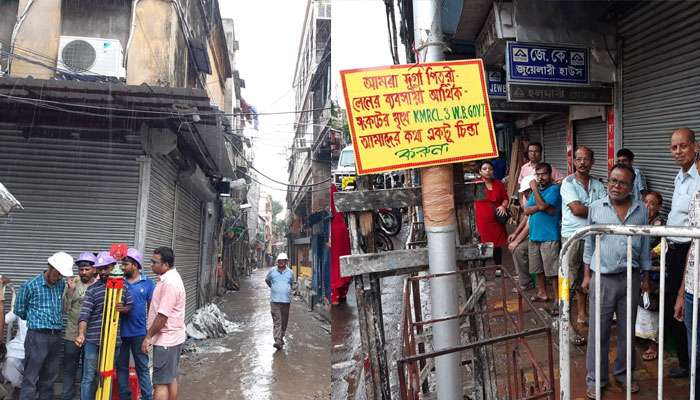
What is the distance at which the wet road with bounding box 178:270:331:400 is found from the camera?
7043 mm

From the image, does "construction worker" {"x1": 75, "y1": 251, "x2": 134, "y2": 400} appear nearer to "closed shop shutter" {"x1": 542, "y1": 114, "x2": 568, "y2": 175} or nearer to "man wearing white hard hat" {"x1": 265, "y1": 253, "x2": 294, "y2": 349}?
"man wearing white hard hat" {"x1": 265, "y1": 253, "x2": 294, "y2": 349}

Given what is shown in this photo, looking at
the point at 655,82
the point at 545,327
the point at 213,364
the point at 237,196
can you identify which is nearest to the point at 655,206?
the point at 655,82

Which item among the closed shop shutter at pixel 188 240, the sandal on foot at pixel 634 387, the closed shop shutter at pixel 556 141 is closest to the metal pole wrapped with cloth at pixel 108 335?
the sandal on foot at pixel 634 387

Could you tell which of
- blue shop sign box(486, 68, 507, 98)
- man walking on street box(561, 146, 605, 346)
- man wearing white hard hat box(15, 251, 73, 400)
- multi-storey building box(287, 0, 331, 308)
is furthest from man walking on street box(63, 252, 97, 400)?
multi-storey building box(287, 0, 331, 308)

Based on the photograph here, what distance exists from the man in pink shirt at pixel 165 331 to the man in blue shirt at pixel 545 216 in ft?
13.8

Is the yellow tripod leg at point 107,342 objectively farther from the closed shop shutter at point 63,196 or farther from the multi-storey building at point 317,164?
the multi-storey building at point 317,164

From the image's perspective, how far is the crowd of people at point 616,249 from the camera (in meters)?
3.38

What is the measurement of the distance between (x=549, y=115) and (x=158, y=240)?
8016 millimetres

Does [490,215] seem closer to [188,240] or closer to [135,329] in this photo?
[135,329]

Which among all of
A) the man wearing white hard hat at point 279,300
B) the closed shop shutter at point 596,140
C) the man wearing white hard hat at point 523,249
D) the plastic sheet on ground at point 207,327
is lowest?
the plastic sheet on ground at point 207,327

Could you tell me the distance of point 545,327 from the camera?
2.29m

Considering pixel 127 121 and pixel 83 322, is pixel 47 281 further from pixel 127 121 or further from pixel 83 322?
pixel 127 121

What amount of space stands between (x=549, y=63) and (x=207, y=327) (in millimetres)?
9253

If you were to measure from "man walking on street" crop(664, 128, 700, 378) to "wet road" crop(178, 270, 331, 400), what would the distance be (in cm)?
472
